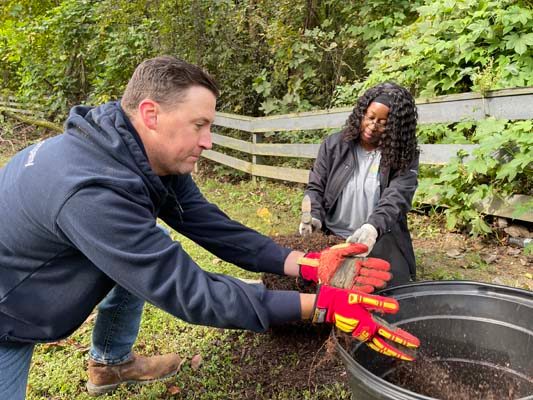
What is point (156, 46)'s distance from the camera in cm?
825

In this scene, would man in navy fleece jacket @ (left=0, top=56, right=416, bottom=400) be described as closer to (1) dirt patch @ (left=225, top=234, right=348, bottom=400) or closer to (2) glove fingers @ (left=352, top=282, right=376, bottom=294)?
(2) glove fingers @ (left=352, top=282, right=376, bottom=294)

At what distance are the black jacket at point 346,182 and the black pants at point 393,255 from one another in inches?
1.5

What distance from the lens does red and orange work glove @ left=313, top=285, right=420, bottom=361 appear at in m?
1.45

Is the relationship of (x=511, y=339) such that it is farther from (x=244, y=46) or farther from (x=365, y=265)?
(x=244, y=46)

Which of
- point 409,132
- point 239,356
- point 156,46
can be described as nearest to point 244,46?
point 156,46

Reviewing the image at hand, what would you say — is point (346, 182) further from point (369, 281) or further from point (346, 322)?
point (346, 322)

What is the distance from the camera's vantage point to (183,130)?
5.12 ft

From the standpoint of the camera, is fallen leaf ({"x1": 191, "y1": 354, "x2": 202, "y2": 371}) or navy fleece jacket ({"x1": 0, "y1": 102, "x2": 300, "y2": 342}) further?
fallen leaf ({"x1": 191, "y1": 354, "x2": 202, "y2": 371})

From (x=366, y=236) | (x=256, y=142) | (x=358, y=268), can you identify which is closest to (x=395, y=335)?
(x=358, y=268)

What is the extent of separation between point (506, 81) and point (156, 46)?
20.9ft

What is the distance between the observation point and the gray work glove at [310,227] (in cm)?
282

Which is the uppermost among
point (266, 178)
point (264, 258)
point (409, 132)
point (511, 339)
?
point (409, 132)

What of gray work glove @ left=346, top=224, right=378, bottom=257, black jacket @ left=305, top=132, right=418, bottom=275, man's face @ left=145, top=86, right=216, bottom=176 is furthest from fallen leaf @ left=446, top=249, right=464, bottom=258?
man's face @ left=145, top=86, right=216, bottom=176

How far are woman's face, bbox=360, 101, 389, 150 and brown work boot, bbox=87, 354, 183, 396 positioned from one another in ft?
5.79
